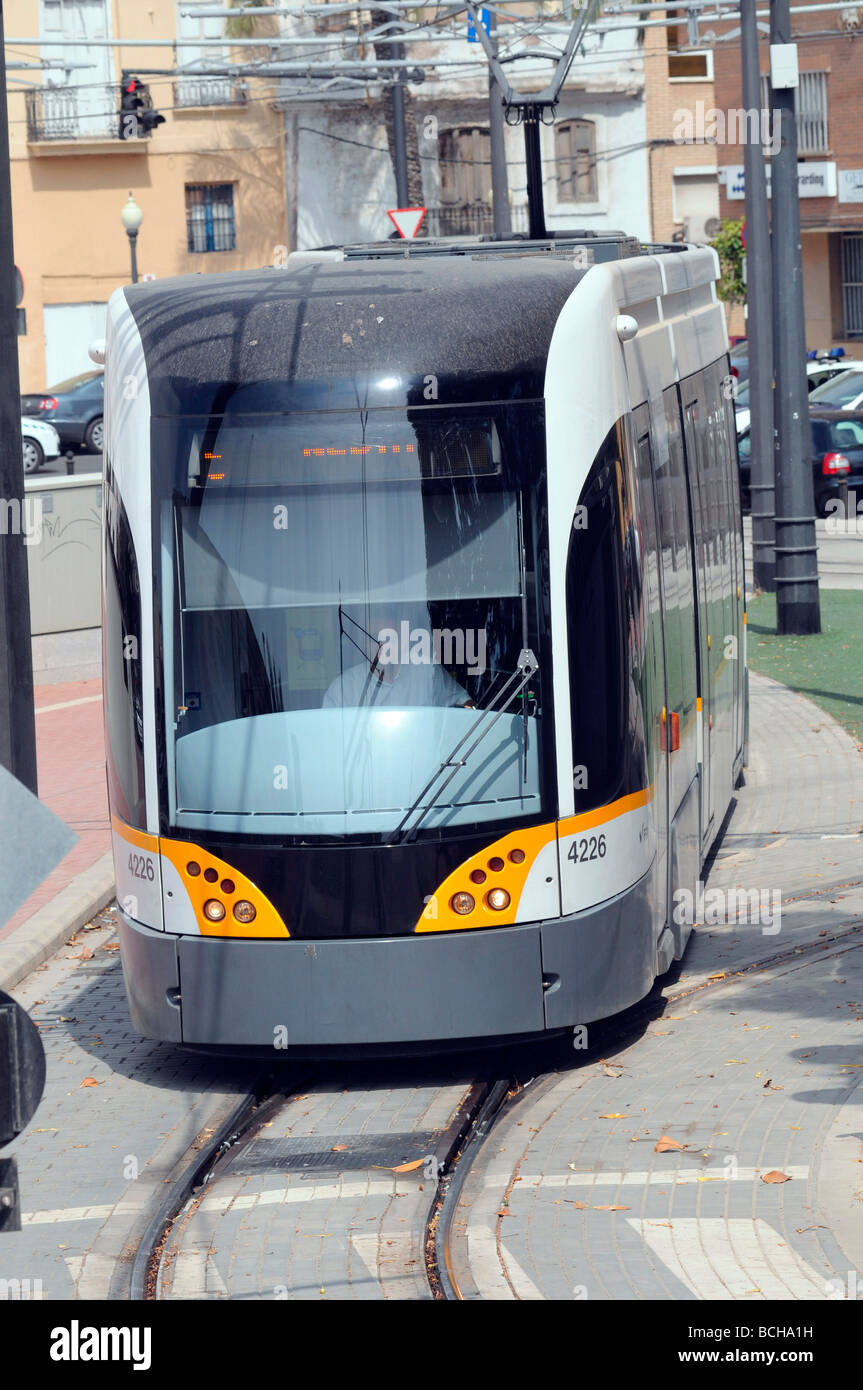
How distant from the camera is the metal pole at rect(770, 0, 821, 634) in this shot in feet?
58.9

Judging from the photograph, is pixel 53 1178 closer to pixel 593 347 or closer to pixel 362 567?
pixel 362 567

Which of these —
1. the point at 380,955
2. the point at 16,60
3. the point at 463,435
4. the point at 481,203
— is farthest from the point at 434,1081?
the point at 481,203

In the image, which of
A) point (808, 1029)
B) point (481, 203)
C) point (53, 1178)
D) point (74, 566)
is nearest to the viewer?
point (53, 1178)

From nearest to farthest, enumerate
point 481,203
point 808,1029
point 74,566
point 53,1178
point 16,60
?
point 53,1178
point 808,1029
point 74,566
point 16,60
point 481,203

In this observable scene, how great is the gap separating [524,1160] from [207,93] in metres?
44.8

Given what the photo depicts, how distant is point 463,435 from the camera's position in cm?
744

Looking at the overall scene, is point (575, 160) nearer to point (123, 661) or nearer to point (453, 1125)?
point (123, 661)

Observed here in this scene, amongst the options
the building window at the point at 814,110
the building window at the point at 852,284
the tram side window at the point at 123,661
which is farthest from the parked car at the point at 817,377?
the tram side window at the point at 123,661

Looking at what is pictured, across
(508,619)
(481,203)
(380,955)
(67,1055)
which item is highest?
(481,203)

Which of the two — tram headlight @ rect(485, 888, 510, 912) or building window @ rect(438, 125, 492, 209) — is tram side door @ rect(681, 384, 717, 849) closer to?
tram headlight @ rect(485, 888, 510, 912)

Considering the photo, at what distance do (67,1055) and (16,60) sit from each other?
138ft

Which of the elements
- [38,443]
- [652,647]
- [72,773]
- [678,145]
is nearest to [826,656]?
[72,773]

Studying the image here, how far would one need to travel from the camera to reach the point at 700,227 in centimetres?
5369

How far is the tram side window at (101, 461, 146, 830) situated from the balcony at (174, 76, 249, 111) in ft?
140
